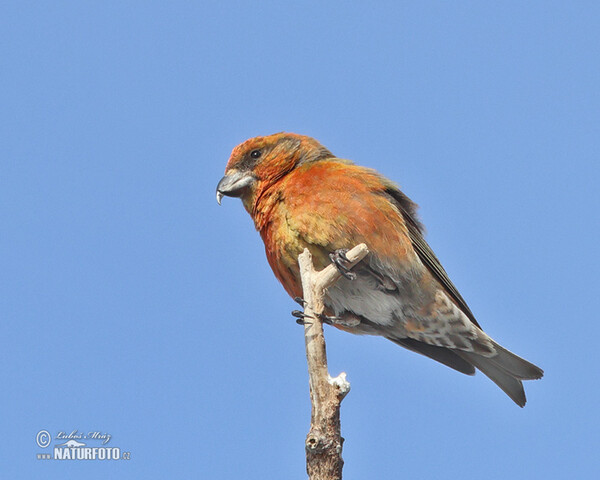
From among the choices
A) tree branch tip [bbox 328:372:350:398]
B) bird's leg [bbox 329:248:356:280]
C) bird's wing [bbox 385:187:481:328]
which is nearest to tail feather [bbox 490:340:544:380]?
bird's wing [bbox 385:187:481:328]

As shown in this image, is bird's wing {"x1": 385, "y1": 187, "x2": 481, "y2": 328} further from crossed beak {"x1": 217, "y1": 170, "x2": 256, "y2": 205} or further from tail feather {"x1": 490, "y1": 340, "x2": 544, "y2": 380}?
crossed beak {"x1": 217, "y1": 170, "x2": 256, "y2": 205}

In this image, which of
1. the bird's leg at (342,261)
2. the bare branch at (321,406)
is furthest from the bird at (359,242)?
the bare branch at (321,406)

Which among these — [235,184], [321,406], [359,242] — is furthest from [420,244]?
[321,406]

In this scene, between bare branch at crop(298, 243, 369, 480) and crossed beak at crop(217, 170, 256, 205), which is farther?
crossed beak at crop(217, 170, 256, 205)

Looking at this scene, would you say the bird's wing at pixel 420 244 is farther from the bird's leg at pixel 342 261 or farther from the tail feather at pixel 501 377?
the bird's leg at pixel 342 261

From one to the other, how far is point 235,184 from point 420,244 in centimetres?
187

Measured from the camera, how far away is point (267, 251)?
23.0 feet

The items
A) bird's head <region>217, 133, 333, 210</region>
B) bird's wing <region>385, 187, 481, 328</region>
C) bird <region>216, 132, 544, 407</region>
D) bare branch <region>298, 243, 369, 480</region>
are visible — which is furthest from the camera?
bird's head <region>217, 133, 333, 210</region>

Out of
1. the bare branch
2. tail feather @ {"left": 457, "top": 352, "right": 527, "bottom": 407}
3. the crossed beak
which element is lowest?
the bare branch

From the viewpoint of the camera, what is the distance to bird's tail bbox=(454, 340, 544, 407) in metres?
7.50

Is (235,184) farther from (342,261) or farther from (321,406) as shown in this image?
(321,406)

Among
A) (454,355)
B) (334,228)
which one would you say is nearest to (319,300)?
(334,228)

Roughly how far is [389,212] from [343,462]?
2.57 m

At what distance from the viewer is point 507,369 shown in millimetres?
7617
